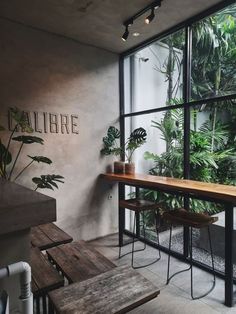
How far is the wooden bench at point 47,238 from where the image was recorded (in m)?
2.04

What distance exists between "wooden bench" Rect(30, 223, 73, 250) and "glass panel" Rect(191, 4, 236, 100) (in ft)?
7.17

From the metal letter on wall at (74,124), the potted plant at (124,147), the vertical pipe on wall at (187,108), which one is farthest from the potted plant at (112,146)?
the vertical pipe on wall at (187,108)

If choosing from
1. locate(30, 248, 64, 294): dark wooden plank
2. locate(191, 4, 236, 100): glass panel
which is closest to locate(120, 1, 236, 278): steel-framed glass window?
locate(191, 4, 236, 100): glass panel

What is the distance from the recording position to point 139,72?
392 centimetres

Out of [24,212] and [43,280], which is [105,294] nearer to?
[43,280]

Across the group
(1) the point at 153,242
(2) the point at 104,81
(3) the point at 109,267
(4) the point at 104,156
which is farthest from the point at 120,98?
(3) the point at 109,267

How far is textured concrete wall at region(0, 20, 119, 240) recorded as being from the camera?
302 centimetres

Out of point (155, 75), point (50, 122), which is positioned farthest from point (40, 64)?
point (155, 75)

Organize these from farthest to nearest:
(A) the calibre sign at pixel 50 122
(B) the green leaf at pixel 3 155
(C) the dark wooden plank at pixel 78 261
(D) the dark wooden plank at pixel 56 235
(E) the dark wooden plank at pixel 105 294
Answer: (A) the calibre sign at pixel 50 122, (B) the green leaf at pixel 3 155, (D) the dark wooden plank at pixel 56 235, (C) the dark wooden plank at pixel 78 261, (E) the dark wooden plank at pixel 105 294

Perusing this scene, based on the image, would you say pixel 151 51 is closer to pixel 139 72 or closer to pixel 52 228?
pixel 139 72

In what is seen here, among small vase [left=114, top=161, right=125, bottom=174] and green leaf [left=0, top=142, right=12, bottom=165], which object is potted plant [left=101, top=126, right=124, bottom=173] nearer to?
small vase [left=114, top=161, right=125, bottom=174]

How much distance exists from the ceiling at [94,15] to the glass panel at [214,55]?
0.21 meters

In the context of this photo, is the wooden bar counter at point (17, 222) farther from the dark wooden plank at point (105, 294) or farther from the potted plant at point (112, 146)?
the potted plant at point (112, 146)

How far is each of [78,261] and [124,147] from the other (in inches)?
96.7
